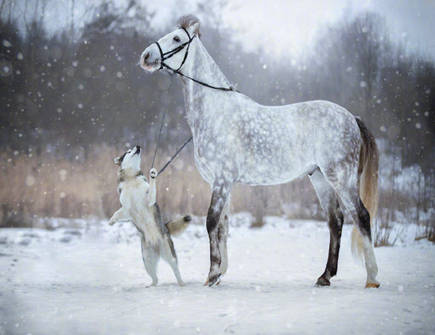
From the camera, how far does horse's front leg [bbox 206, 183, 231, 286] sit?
3.30m

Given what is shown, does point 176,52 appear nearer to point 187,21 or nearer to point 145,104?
point 187,21

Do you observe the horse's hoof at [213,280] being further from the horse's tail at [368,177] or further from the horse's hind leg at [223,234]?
the horse's tail at [368,177]

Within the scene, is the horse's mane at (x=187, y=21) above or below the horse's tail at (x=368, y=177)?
above

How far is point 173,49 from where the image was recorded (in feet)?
11.4

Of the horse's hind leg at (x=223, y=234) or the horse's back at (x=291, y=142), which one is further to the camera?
the horse's hind leg at (x=223, y=234)

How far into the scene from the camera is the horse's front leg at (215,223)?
10.8ft

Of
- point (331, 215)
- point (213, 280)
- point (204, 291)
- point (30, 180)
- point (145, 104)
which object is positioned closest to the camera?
point (204, 291)

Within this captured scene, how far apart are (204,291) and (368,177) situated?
5.96 feet

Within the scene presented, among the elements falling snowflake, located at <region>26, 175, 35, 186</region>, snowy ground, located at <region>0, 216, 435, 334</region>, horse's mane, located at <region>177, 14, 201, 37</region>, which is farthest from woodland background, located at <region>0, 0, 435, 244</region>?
horse's mane, located at <region>177, 14, 201, 37</region>

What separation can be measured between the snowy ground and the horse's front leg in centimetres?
12

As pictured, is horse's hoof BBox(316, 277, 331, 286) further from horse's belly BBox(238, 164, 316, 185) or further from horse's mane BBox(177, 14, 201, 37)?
horse's mane BBox(177, 14, 201, 37)

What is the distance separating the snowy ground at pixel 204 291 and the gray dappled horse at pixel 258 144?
42 centimetres

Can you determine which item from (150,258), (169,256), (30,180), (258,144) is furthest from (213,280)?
(30,180)

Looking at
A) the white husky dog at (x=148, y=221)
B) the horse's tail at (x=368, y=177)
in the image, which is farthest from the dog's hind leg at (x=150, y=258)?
the horse's tail at (x=368, y=177)
